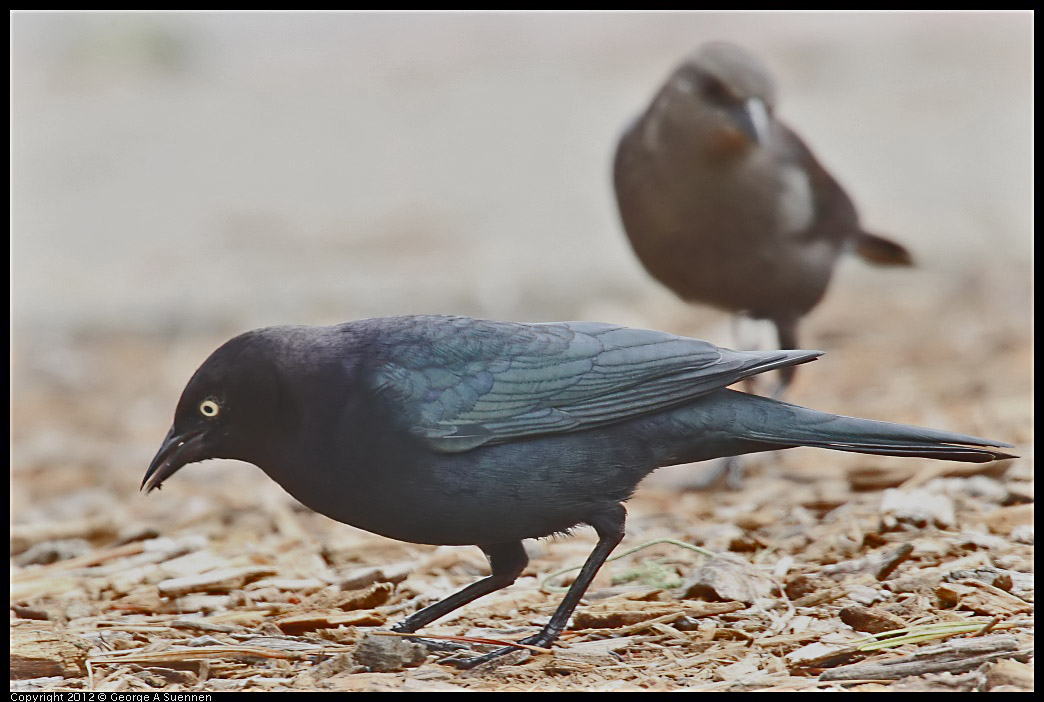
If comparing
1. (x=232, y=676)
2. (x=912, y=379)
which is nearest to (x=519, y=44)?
(x=912, y=379)

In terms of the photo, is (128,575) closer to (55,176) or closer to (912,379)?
(912,379)

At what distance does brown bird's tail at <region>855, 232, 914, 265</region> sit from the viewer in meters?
7.20

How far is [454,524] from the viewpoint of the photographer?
3.67 m

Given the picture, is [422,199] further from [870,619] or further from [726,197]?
[870,619]

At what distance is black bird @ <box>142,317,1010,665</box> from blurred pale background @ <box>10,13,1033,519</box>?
2295mm

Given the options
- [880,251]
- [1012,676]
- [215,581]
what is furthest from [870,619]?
[880,251]

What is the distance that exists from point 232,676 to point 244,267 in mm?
7421

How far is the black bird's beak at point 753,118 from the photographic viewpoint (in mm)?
5922

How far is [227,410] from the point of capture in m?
3.80

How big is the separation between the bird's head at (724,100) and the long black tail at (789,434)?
2.32 m

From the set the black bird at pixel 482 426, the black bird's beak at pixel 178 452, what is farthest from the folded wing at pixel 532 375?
the black bird's beak at pixel 178 452

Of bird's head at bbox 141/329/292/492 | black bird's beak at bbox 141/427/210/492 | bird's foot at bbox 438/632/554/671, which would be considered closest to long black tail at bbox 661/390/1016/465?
bird's foot at bbox 438/632/554/671

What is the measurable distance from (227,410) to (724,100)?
3263 mm

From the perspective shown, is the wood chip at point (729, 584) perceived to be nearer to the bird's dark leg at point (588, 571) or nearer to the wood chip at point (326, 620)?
the bird's dark leg at point (588, 571)
